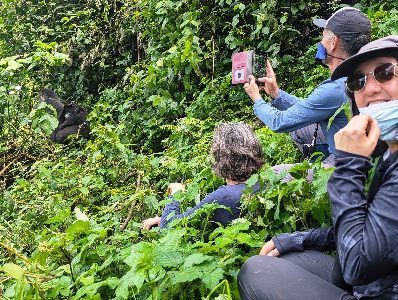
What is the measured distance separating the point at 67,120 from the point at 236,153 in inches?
200

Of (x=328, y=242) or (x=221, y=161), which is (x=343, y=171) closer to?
(x=328, y=242)

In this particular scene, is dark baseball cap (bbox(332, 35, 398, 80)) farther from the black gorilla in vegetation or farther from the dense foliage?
the black gorilla in vegetation

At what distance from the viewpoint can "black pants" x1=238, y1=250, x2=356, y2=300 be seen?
5.40 feet

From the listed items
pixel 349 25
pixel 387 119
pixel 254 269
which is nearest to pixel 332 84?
pixel 349 25

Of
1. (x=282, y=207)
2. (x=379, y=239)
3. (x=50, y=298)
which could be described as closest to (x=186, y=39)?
(x=282, y=207)

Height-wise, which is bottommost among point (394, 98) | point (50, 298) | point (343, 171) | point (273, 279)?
point (50, 298)

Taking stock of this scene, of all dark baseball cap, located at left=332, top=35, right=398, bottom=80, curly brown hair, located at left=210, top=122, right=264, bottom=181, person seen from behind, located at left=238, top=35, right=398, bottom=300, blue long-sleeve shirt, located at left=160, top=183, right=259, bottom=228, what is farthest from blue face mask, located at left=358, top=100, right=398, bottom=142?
curly brown hair, located at left=210, top=122, right=264, bottom=181

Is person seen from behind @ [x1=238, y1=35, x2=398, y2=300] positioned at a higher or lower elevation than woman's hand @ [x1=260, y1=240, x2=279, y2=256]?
higher

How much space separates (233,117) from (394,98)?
404 centimetres

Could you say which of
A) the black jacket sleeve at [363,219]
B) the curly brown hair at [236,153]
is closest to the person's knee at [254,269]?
the black jacket sleeve at [363,219]

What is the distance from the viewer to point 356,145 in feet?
4.95

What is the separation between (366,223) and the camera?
1.40 m

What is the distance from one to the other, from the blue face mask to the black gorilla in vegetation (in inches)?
231

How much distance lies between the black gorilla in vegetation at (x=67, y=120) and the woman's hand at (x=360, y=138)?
231 inches
